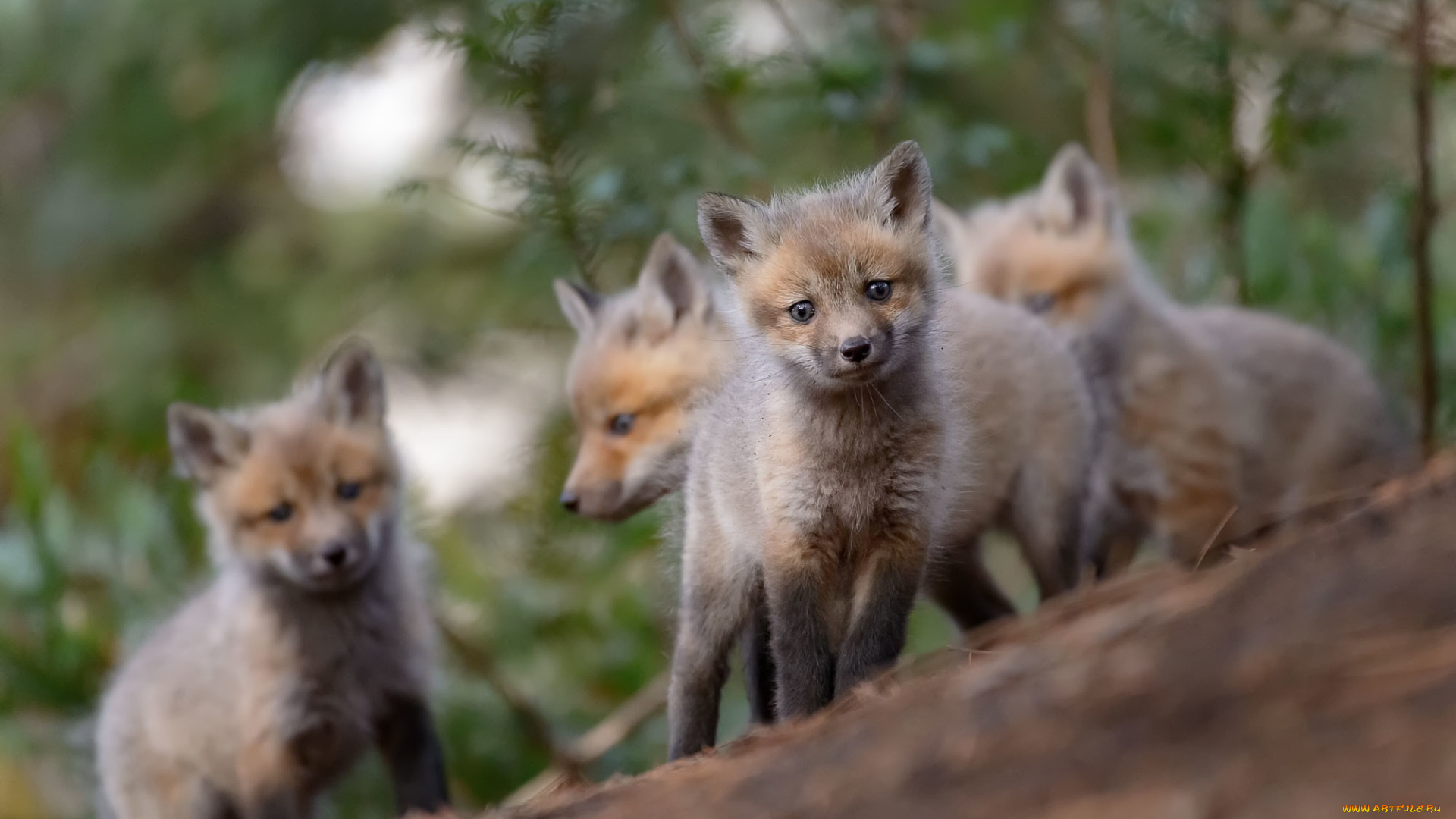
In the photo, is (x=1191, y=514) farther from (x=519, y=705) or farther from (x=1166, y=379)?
(x=519, y=705)

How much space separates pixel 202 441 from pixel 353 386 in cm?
62

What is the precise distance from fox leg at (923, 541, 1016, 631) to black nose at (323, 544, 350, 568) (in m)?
2.20

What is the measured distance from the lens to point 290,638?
5.32m

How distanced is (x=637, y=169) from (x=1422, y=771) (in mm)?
4415

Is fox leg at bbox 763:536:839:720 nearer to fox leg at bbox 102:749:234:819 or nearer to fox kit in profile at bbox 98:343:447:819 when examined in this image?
fox kit in profile at bbox 98:343:447:819

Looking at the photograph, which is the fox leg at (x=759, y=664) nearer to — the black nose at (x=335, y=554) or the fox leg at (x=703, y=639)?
the fox leg at (x=703, y=639)

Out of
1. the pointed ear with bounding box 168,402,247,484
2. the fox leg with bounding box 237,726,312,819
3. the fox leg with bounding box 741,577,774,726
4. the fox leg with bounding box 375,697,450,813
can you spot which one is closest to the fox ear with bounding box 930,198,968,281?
the fox leg with bounding box 741,577,774,726

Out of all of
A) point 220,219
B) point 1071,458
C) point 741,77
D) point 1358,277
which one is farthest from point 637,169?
point 220,219

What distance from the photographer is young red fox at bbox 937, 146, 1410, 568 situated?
6.21 meters

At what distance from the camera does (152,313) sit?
29.9ft

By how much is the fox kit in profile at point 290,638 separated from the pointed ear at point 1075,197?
10.2 ft

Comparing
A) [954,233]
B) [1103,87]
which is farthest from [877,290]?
[1103,87]

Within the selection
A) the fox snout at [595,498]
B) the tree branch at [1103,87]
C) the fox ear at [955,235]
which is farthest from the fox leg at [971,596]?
the tree branch at [1103,87]

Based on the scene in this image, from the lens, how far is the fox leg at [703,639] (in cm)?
396
